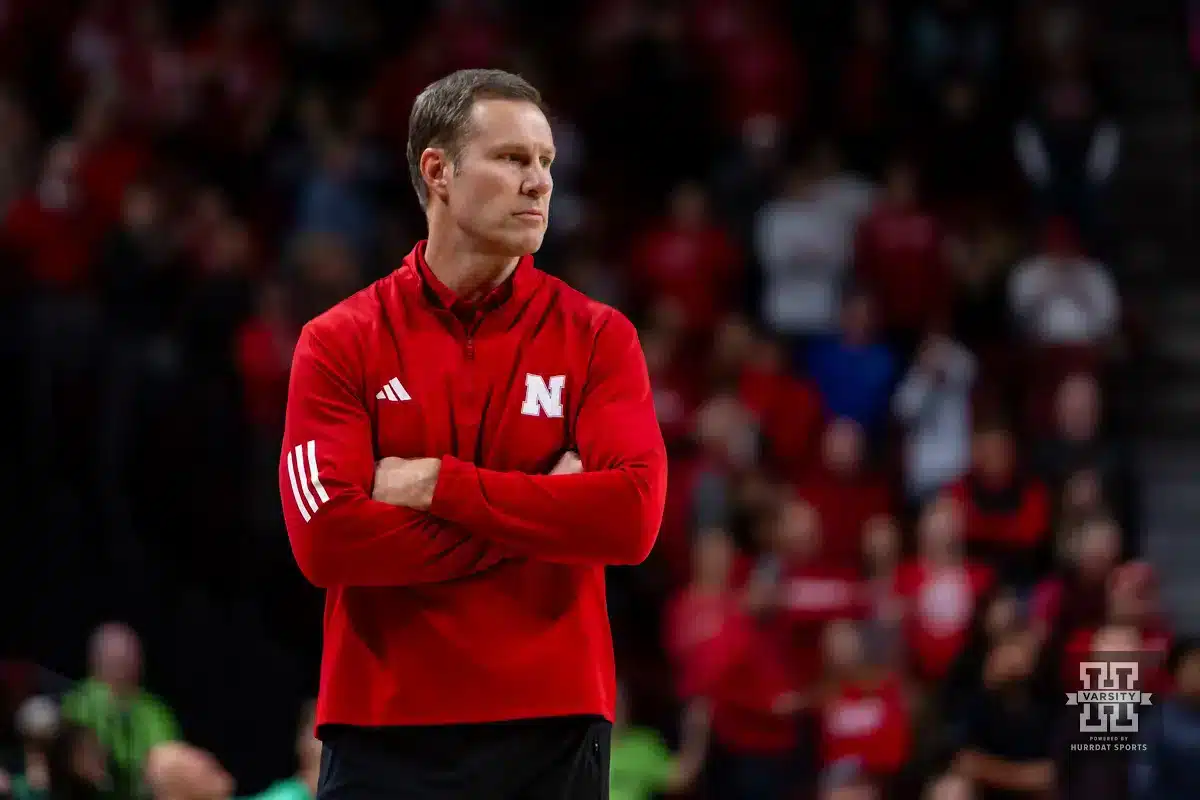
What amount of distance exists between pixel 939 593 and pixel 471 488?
262 inches

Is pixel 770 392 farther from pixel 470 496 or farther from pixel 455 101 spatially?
pixel 470 496

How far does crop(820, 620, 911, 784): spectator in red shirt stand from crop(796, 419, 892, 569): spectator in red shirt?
3.85 ft

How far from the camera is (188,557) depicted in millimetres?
10695

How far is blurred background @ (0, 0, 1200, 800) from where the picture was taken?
9398mm

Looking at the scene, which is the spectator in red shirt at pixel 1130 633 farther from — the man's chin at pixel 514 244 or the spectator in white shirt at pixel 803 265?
the man's chin at pixel 514 244

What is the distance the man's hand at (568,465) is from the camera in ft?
11.8

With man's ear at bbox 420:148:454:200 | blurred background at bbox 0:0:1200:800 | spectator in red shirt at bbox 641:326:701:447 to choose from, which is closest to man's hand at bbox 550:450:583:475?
man's ear at bbox 420:148:454:200

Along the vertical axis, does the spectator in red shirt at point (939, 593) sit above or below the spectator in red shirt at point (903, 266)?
below

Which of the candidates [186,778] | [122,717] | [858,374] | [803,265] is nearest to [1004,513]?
[858,374]

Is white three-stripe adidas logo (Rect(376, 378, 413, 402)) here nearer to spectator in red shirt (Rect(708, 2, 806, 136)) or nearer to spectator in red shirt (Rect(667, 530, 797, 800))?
spectator in red shirt (Rect(667, 530, 797, 800))

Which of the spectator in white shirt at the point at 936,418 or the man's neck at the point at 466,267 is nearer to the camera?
the man's neck at the point at 466,267

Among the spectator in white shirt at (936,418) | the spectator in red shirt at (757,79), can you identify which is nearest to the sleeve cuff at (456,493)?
the spectator in white shirt at (936,418)

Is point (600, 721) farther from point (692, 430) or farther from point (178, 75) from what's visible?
point (178, 75)

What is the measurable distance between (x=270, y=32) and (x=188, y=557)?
4282 millimetres
